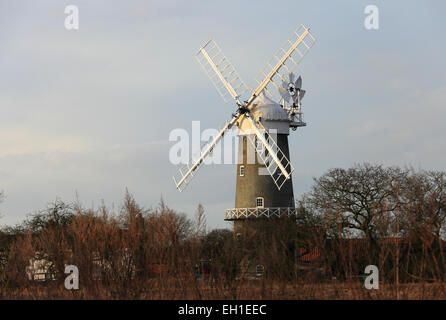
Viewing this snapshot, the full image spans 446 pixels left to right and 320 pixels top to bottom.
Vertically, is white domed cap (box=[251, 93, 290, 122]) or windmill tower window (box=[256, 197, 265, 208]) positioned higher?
white domed cap (box=[251, 93, 290, 122])

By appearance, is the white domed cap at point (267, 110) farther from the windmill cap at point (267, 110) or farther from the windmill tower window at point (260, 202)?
the windmill tower window at point (260, 202)

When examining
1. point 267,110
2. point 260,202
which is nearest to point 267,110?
point 267,110

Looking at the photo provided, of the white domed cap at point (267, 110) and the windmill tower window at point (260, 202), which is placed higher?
the white domed cap at point (267, 110)

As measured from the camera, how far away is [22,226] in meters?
42.8

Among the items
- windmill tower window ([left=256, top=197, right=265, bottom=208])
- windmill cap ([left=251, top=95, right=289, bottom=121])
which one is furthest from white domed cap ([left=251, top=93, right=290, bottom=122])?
windmill tower window ([left=256, top=197, right=265, bottom=208])

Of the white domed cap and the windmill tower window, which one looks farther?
the windmill tower window

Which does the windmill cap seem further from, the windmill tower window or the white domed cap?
the windmill tower window

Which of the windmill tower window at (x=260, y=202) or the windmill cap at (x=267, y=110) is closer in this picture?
the windmill cap at (x=267, y=110)

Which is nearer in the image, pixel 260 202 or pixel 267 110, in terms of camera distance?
pixel 267 110

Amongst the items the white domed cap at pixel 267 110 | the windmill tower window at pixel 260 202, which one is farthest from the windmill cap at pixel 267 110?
the windmill tower window at pixel 260 202

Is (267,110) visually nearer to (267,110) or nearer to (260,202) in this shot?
(267,110)

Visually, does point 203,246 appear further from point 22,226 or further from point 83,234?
point 22,226
